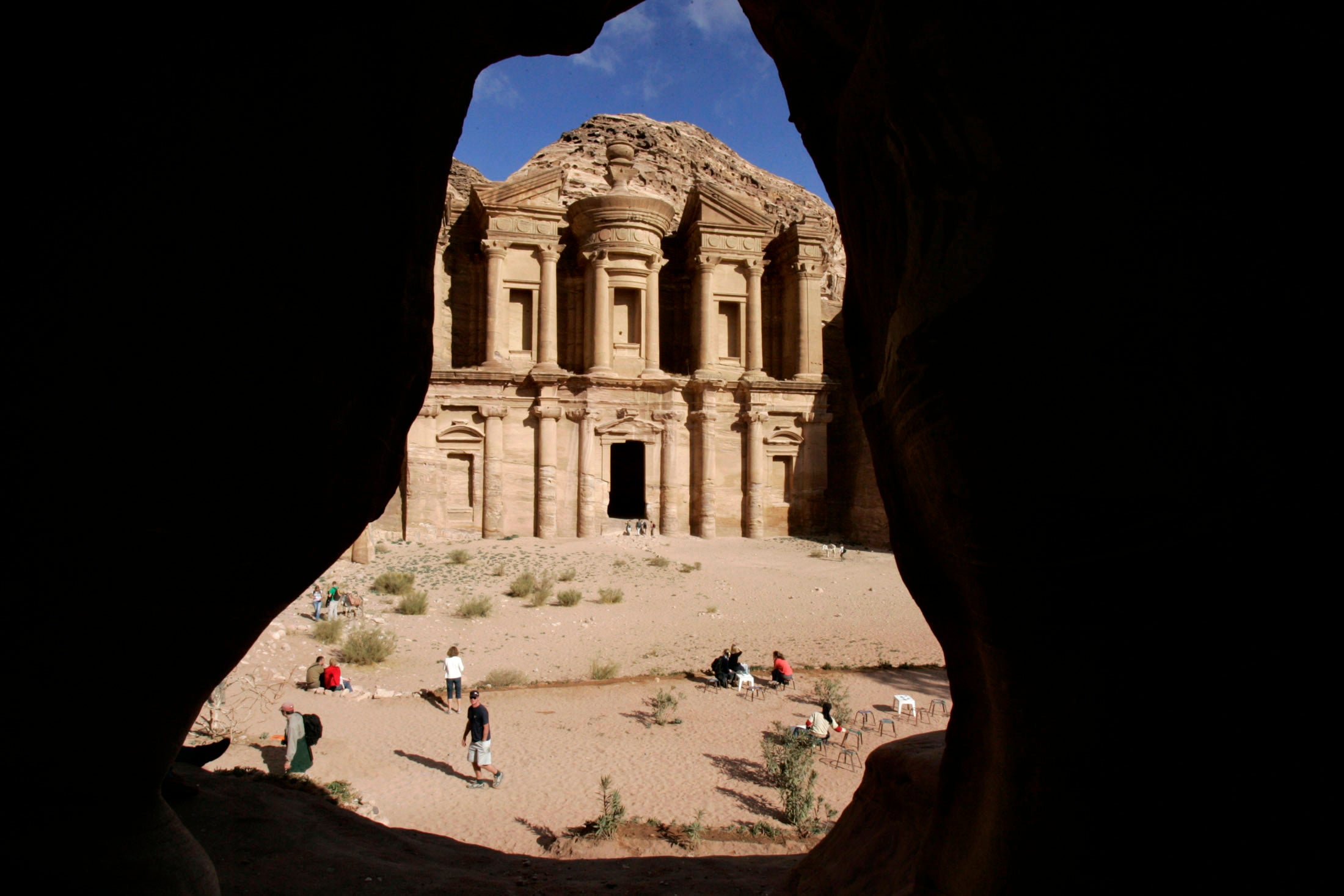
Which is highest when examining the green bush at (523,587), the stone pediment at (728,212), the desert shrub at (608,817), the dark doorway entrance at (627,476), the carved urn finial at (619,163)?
the carved urn finial at (619,163)

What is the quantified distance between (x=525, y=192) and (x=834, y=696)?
19.3m

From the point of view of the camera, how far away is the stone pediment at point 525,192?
914 inches

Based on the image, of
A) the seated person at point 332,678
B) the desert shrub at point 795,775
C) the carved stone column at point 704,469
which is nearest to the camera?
the desert shrub at point 795,775

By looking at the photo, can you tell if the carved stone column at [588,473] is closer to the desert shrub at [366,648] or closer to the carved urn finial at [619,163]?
the carved urn finial at [619,163]

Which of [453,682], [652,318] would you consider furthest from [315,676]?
[652,318]

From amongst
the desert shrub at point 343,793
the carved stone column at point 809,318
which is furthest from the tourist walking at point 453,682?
the carved stone column at point 809,318

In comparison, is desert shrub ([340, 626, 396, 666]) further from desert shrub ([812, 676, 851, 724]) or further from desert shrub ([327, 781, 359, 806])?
desert shrub ([812, 676, 851, 724])

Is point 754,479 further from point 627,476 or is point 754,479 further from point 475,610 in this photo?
point 475,610

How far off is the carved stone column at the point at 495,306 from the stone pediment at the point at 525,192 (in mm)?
1299

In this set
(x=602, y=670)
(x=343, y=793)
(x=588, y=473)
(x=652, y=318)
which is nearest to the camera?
(x=343, y=793)

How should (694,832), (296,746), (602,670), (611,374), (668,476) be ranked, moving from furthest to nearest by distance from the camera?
(668,476)
(611,374)
(602,670)
(296,746)
(694,832)

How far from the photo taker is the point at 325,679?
9.09 m

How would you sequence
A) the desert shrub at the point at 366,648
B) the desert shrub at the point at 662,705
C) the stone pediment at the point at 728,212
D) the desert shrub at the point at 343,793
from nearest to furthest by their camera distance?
the desert shrub at the point at 343,793, the desert shrub at the point at 662,705, the desert shrub at the point at 366,648, the stone pediment at the point at 728,212

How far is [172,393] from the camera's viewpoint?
92.4 inches
